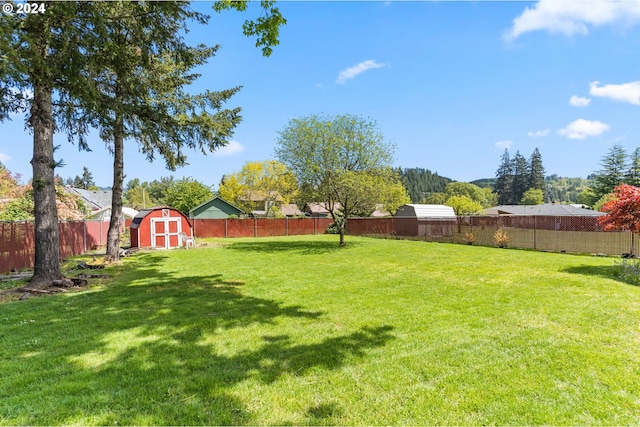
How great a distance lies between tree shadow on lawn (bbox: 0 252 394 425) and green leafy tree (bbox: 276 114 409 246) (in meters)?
11.0

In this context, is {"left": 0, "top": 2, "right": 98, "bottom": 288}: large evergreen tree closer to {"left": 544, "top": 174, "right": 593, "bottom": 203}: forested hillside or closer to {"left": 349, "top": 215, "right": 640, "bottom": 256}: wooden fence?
{"left": 349, "top": 215, "right": 640, "bottom": 256}: wooden fence

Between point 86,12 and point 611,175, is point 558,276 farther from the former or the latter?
point 611,175

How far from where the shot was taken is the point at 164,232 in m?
16.9

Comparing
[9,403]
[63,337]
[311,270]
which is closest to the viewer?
[9,403]

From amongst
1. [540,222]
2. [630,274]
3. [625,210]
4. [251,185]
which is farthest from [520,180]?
[630,274]

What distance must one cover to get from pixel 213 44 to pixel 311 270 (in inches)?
390

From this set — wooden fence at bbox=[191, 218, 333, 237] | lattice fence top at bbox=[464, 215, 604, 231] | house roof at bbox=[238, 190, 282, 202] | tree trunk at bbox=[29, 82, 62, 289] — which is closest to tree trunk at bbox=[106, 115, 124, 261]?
tree trunk at bbox=[29, 82, 62, 289]

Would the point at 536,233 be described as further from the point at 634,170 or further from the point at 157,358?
the point at 634,170

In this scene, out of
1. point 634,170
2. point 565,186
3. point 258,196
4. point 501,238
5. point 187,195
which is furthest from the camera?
point 565,186

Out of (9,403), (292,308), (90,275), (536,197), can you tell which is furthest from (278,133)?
(536,197)

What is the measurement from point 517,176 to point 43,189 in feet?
258

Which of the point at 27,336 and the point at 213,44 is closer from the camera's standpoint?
the point at 27,336

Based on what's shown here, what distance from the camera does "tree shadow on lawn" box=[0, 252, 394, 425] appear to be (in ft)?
7.92

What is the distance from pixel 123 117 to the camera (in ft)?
24.3
